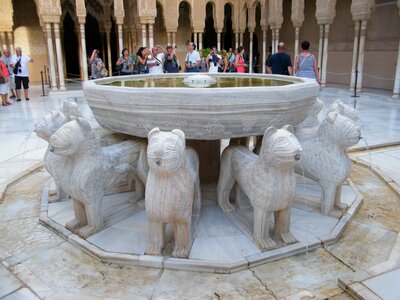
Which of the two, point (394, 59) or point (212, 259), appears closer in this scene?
point (212, 259)

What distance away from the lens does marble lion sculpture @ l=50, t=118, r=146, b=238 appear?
8.82 feet

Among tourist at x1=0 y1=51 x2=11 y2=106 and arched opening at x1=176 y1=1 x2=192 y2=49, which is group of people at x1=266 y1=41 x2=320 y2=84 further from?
arched opening at x1=176 y1=1 x2=192 y2=49

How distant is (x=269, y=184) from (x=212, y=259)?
2.19 feet

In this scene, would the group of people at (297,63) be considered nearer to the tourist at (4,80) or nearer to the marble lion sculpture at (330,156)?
the marble lion sculpture at (330,156)

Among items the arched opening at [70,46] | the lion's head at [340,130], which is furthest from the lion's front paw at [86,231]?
the arched opening at [70,46]

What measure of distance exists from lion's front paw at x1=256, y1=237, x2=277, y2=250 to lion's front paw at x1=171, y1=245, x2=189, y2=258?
56cm

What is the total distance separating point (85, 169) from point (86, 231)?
0.53m

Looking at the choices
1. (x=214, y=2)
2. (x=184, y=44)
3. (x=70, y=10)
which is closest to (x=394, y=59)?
(x=214, y=2)

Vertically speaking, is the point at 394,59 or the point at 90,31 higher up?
the point at 90,31

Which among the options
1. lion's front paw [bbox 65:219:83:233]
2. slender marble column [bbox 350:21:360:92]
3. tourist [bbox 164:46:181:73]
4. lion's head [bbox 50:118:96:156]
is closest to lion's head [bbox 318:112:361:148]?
lion's head [bbox 50:118:96:156]

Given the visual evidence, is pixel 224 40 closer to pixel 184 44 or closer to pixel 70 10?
pixel 184 44

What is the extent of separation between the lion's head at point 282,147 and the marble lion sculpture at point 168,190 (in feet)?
1.88

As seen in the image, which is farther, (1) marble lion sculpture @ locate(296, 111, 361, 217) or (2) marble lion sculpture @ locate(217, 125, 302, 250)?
(1) marble lion sculpture @ locate(296, 111, 361, 217)

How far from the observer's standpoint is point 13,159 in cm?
539
